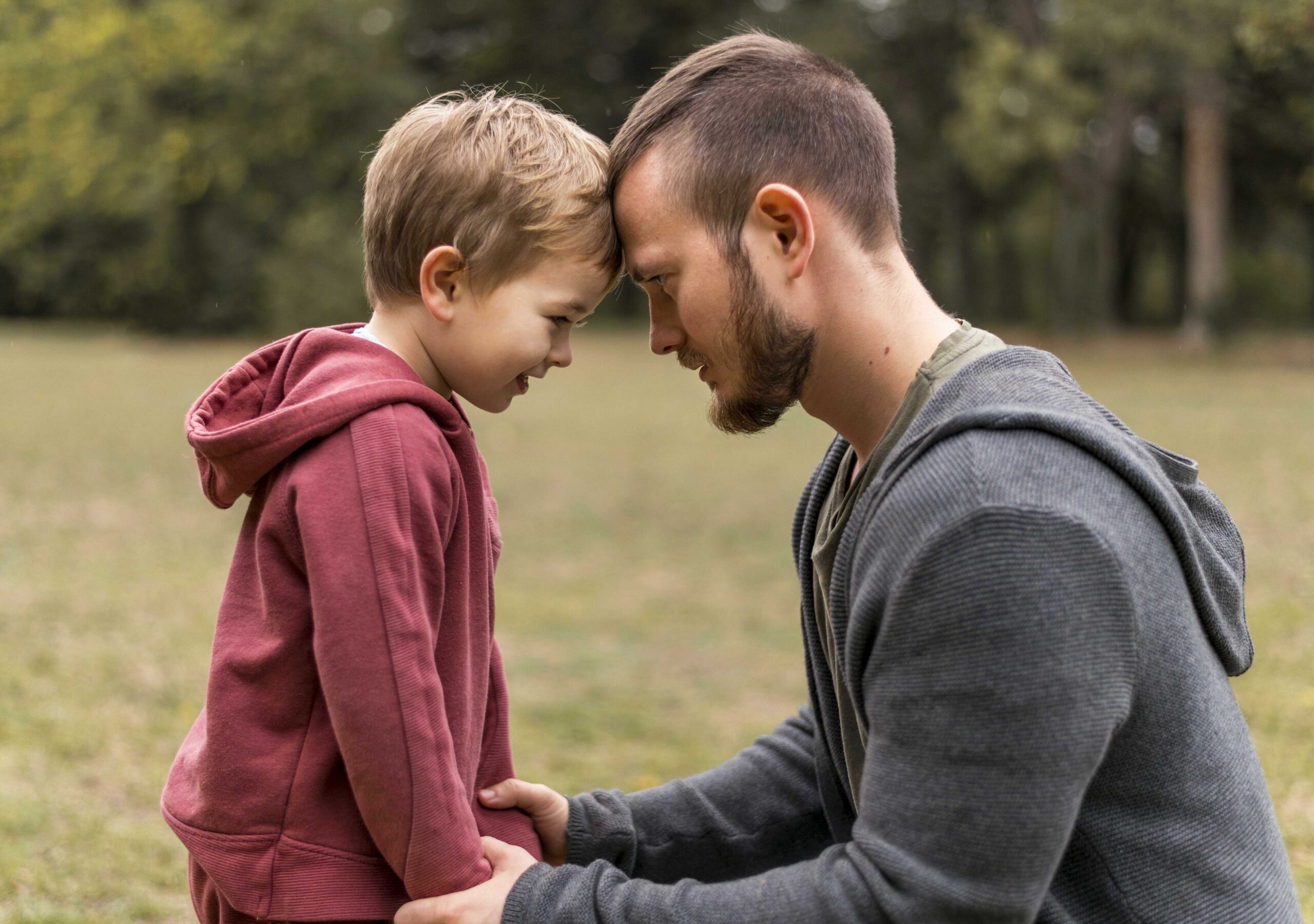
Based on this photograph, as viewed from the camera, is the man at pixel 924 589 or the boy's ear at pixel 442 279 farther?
the boy's ear at pixel 442 279

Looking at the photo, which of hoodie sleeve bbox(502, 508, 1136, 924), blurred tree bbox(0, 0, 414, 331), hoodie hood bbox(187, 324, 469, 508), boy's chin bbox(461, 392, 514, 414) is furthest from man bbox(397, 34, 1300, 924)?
blurred tree bbox(0, 0, 414, 331)

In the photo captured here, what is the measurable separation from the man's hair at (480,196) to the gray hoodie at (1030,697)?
0.66m

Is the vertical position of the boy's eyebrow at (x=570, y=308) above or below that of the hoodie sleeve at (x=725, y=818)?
above

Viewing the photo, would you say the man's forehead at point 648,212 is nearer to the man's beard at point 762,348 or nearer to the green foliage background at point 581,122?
the man's beard at point 762,348

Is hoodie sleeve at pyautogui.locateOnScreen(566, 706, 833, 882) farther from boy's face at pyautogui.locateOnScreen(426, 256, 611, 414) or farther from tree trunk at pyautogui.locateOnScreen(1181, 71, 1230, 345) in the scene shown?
tree trunk at pyautogui.locateOnScreen(1181, 71, 1230, 345)

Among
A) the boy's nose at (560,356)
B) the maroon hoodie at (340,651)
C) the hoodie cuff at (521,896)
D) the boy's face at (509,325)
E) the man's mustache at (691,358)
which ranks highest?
the boy's face at (509,325)

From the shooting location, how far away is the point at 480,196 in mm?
2012

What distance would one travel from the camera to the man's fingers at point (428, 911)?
1807mm

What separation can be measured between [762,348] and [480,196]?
512mm

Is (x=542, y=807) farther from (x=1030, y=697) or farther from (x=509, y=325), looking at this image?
(x=1030, y=697)

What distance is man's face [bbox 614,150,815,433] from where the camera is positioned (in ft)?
6.82

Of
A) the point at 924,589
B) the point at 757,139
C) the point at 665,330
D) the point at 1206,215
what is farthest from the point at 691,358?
the point at 1206,215

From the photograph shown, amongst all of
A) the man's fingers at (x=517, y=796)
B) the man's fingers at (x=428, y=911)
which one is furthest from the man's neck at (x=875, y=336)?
the man's fingers at (x=428, y=911)

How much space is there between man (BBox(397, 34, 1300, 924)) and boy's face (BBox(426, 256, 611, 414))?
5.9 inches
